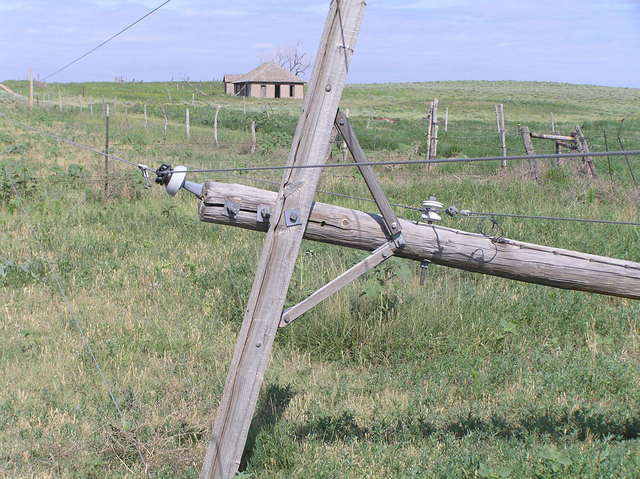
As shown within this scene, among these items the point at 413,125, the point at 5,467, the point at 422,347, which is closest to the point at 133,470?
the point at 5,467

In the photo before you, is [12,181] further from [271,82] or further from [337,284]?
[271,82]

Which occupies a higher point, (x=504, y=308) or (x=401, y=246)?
(x=401, y=246)

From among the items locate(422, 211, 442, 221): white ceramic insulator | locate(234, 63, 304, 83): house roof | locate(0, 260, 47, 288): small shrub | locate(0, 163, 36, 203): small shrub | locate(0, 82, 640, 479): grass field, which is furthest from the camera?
locate(234, 63, 304, 83): house roof

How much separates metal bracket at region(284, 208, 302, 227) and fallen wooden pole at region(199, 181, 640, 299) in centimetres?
19

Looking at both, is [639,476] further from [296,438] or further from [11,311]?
[11,311]

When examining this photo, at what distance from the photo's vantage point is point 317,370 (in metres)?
6.00

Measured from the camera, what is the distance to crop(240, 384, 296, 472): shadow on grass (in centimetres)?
451

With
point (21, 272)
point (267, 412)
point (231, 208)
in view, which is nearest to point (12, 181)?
point (21, 272)

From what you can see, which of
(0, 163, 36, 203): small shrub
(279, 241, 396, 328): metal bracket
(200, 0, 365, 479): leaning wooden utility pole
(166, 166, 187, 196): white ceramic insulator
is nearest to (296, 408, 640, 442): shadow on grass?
(200, 0, 365, 479): leaning wooden utility pole

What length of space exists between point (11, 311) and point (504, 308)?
488 centimetres

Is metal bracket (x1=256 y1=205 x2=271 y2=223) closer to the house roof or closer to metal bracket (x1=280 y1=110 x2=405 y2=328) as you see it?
metal bracket (x1=280 y1=110 x2=405 y2=328)

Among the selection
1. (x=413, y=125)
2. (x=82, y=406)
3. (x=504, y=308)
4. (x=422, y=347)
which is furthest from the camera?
(x=413, y=125)

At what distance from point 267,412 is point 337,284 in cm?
156

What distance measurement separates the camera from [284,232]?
384 centimetres
